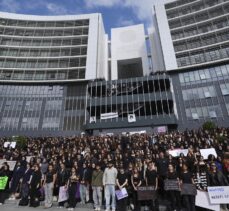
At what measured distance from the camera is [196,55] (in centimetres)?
4438

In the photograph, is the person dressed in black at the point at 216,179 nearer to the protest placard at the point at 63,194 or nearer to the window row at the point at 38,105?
the protest placard at the point at 63,194

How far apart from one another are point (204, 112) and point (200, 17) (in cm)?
2305

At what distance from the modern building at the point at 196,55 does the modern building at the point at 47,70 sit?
54.1 feet

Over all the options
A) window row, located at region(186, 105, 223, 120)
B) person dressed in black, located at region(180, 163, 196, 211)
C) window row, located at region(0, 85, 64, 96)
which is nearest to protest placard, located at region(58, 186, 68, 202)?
person dressed in black, located at region(180, 163, 196, 211)

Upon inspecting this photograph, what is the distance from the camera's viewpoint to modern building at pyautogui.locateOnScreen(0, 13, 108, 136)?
44.4 metres

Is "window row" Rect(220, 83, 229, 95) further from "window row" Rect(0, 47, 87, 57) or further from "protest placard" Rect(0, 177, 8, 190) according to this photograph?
"protest placard" Rect(0, 177, 8, 190)

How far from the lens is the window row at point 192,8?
1851 inches

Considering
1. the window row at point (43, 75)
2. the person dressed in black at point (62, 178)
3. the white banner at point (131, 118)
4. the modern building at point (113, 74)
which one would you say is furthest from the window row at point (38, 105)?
the person dressed in black at point (62, 178)

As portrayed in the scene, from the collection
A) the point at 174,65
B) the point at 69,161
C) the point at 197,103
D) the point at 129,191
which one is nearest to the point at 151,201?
the point at 129,191

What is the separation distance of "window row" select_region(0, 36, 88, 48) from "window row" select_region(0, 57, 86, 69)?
4.75 meters

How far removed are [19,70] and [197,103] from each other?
39693 millimetres

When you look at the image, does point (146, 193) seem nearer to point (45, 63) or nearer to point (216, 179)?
point (216, 179)

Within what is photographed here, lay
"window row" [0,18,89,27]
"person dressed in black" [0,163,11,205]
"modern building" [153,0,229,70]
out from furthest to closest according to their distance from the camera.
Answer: "window row" [0,18,89,27] < "modern building" [153,0,229,70] < "person dressed in black" [0,163,11,205]

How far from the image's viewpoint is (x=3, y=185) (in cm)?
1015
